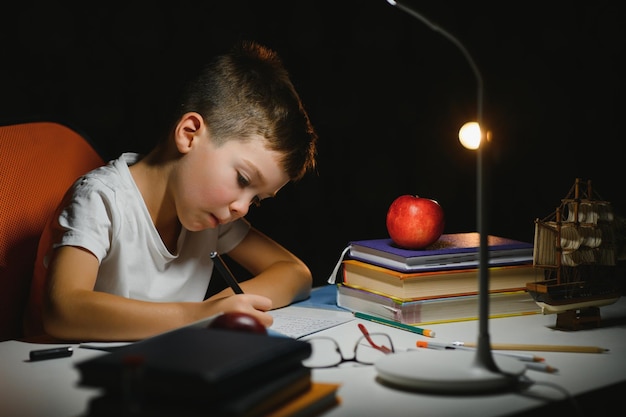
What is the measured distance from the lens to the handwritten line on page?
1.20 meters

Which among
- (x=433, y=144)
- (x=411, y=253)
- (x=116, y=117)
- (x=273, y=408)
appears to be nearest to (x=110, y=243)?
(x=116, y=117)

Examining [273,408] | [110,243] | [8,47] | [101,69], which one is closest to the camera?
[273,408]

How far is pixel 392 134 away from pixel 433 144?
0.13m

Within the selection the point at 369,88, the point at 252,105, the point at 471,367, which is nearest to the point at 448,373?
the point at 471,367

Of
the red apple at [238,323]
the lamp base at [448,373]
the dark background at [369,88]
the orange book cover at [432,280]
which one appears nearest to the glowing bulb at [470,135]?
the dark background at [369,88]

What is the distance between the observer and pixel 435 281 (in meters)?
1.29

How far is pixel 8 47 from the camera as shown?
1653 millimetres

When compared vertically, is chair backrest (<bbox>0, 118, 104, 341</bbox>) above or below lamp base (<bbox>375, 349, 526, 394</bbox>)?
above

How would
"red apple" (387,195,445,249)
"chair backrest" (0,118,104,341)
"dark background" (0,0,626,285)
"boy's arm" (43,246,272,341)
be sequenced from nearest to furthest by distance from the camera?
"boy's arm" (43,246,272,341), "red apple" (387,195,445,249), "chair backrest" (0,118,104,341), "dark background" (0,0,626,285)

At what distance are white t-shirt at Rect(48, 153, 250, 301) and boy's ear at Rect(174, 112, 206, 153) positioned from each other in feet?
0.44

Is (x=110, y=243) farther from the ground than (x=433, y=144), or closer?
closer

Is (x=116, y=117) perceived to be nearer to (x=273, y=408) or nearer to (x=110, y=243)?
(x=110, y=243)

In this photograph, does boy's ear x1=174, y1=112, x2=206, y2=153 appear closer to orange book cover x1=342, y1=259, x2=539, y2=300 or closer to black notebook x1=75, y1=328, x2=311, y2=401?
orange book cover x1=342, y1=259, x2=539, y2=300

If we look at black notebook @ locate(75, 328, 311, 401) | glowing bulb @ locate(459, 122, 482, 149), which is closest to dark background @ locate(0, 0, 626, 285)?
glowing bulb @ locate(459, 122, 482, 149)
